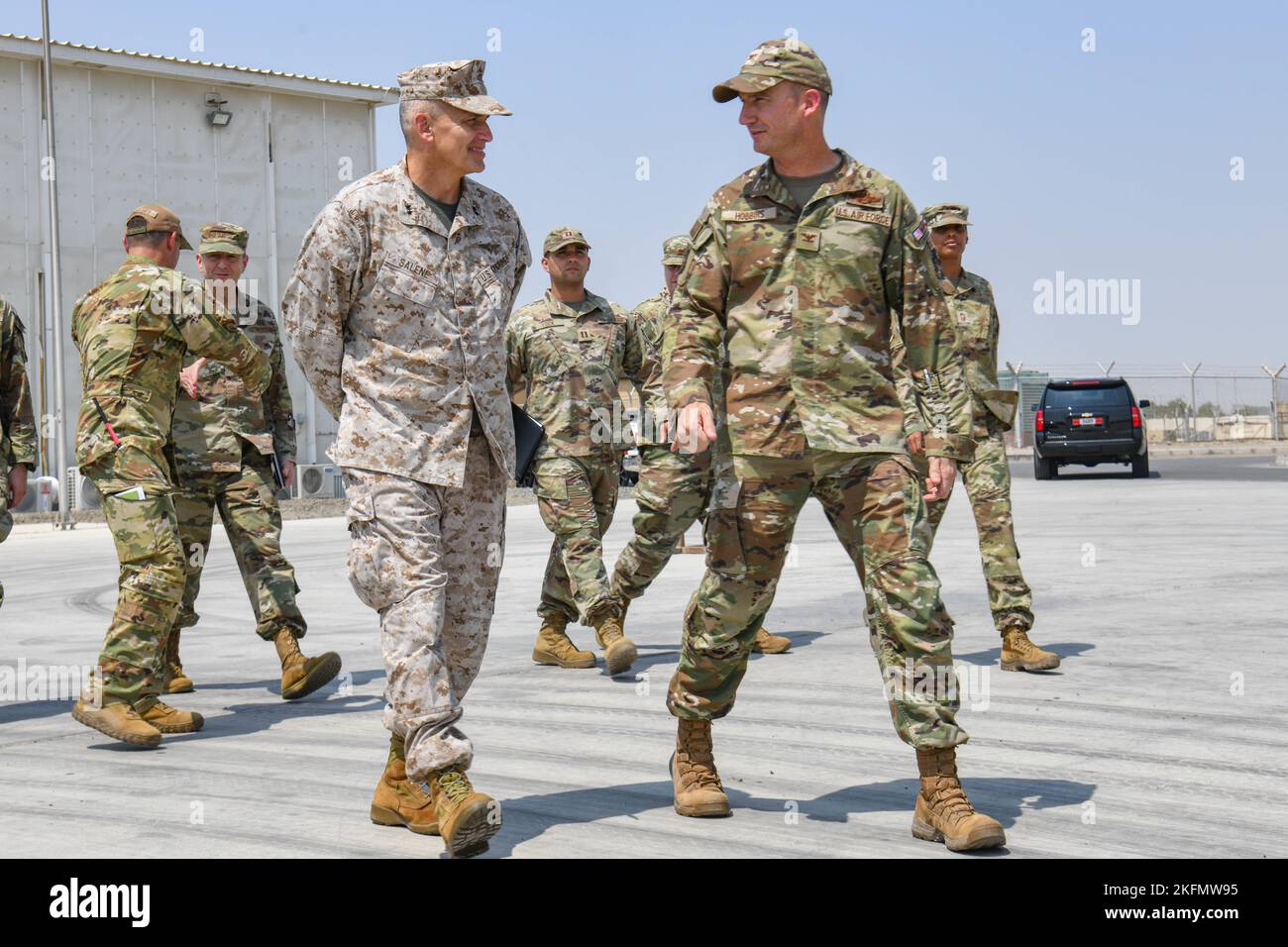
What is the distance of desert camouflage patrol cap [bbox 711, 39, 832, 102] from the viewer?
4859 millimetres

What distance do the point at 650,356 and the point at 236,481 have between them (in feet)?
8.57

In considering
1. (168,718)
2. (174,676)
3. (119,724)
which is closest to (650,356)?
(174,676)

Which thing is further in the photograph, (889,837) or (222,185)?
(222,185)

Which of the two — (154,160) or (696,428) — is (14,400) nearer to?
(696,428)

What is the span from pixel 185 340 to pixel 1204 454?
138ft

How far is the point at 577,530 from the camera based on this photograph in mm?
8594

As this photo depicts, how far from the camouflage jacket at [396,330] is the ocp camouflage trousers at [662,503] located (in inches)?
133

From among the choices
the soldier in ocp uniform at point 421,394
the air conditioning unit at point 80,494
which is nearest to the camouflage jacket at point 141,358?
the soldier in ocp uniform at point 421,394

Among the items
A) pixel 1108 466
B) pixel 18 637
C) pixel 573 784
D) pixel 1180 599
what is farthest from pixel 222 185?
pixel 573 784

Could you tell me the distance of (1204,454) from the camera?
45.0 m

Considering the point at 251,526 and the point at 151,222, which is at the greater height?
the point at 151,222

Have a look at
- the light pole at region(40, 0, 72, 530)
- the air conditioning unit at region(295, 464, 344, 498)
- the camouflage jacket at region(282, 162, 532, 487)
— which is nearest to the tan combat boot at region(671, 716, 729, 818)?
the camouflage jacket at region(282, 162, 532, 487)

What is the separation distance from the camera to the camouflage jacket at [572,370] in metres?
8.77
